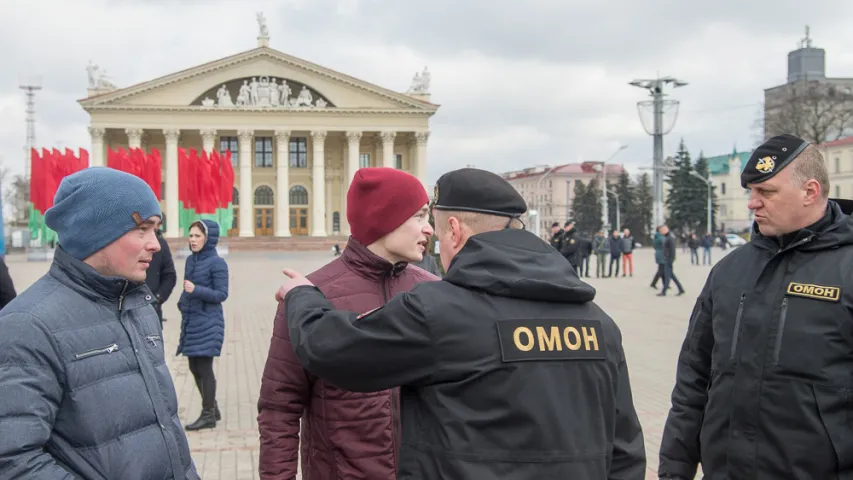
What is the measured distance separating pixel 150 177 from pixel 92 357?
1449 inches

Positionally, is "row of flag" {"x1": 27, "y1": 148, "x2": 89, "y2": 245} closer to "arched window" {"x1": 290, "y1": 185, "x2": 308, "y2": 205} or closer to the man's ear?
the man's ear

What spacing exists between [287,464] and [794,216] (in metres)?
2.24

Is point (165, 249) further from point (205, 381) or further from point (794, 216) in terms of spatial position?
point (794, 216)

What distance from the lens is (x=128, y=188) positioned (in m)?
2.58

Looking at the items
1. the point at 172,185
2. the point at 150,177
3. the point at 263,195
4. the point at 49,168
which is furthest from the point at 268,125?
the point at 49,168

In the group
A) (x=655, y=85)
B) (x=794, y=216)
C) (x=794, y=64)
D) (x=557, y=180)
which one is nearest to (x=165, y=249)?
(x=794, y=216)

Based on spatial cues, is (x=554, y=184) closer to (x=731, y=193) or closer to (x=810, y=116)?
(x=731, y=193)

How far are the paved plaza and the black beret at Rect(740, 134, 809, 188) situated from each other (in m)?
3.40

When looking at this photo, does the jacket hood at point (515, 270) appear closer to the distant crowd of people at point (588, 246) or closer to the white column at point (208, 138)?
the distant crowd of people at point (588, 246)

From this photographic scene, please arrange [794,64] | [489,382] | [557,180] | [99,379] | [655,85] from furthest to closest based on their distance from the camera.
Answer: [557,180] < [794,64] < [655,85] < [99,379] < [489,382]

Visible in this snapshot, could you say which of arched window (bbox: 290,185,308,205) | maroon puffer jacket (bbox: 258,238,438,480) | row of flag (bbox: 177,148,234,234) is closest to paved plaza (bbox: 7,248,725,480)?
maroon puffer jacket (bbox: 258,238,438,480)

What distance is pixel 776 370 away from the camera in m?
3.13

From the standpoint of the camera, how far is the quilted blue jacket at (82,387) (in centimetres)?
214

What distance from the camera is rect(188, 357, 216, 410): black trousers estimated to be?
7305 mm
